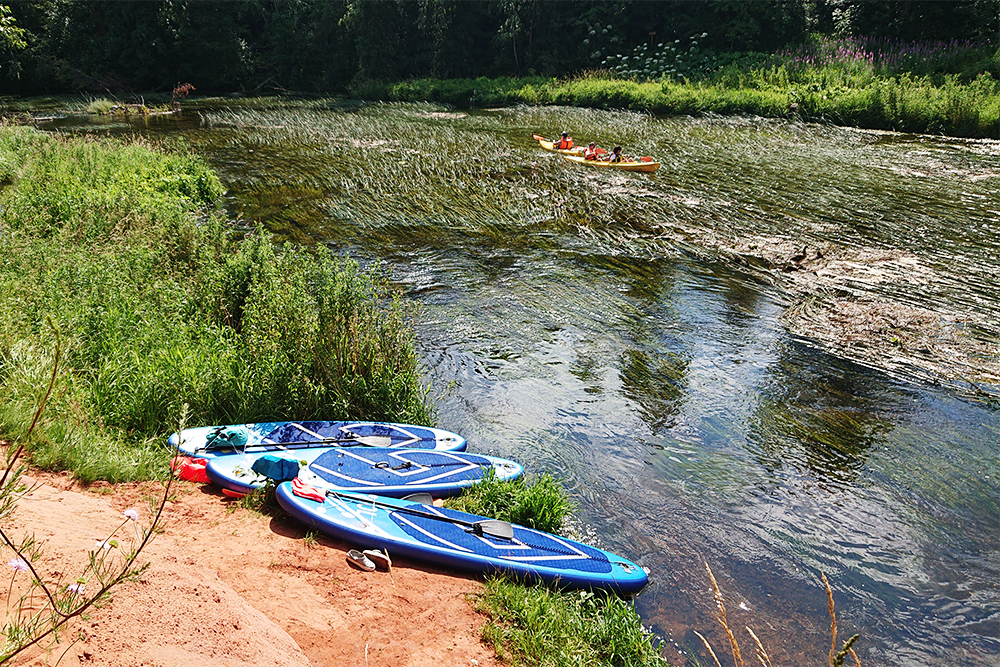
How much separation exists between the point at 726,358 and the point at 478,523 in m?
4.18

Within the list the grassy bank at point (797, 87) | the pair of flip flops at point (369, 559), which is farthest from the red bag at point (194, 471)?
the grassy bank at point (797, 87)

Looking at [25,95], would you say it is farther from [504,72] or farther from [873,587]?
[873,587]

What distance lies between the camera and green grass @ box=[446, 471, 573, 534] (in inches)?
194

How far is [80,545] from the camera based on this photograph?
9.86 feet

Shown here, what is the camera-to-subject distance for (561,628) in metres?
3.89

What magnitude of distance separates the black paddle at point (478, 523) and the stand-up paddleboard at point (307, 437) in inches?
31.0

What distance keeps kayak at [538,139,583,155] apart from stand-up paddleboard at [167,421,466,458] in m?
12.1

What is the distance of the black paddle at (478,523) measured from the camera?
4.52 meters

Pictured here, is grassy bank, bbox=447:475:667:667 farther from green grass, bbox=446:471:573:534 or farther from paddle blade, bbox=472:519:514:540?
green grass, bbox=446:471:573:534

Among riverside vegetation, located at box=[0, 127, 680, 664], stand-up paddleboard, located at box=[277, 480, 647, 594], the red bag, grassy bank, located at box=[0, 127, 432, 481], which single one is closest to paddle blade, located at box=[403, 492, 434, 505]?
stand-up paddleboard, located at box=[277, 480, 647, 594]

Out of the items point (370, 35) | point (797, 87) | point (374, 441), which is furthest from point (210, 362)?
point (370, 35)

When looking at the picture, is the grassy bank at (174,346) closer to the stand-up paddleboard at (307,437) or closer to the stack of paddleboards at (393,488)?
the stand-up paddleboard at (307,437)

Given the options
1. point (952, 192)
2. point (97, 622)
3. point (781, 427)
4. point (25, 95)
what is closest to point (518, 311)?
point (781, 427)

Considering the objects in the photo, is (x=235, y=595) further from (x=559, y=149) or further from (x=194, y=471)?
(x=559, y=149)
